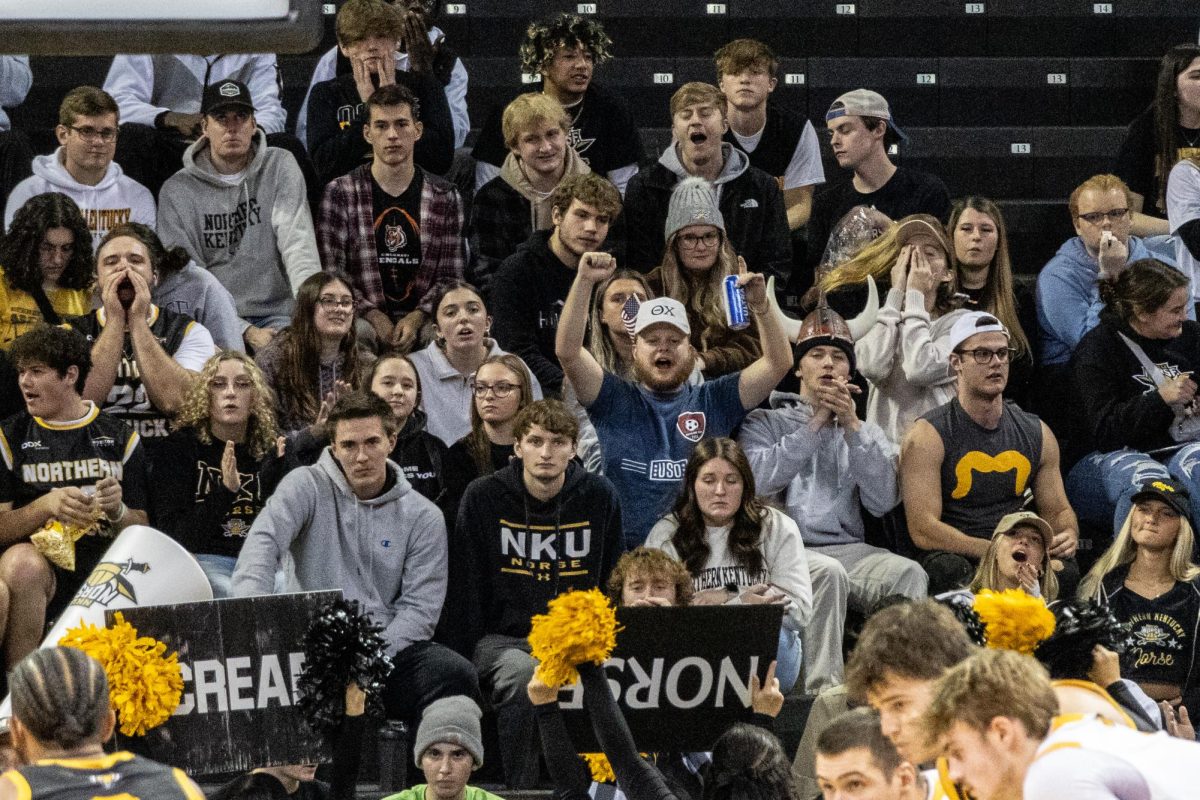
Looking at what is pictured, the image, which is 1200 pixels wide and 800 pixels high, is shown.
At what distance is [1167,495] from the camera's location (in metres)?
7.65

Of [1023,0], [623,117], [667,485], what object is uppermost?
[1023,0]

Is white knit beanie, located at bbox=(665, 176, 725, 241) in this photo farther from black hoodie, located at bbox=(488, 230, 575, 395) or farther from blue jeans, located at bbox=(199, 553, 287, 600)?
blue jeans, located at bbox=(199, 553, 287, 600)

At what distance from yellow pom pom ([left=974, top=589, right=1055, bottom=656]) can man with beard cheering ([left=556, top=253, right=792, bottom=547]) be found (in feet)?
7.24

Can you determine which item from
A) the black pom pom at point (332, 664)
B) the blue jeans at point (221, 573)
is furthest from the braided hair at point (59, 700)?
the blue jeans at point (221, 573)

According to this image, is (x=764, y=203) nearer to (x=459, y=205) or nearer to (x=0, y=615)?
(x=459, y=205)

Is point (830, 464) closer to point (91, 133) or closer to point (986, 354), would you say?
point (986, 354)

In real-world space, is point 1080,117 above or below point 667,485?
above

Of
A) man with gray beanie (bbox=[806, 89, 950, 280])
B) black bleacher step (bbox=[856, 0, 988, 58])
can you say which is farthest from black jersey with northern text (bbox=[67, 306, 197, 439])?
black bleacher step (bbox=[856, 0, 988, 58])

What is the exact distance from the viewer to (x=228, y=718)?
5.90 m

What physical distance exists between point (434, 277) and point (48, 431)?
2.15m

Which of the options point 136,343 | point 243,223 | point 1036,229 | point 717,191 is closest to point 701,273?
point 717,191

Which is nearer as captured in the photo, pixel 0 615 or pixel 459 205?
pixel 0 615

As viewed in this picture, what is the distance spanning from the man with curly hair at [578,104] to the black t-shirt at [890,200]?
36.9 inches

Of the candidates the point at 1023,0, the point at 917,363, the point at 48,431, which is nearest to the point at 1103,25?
the point at 1023,0
